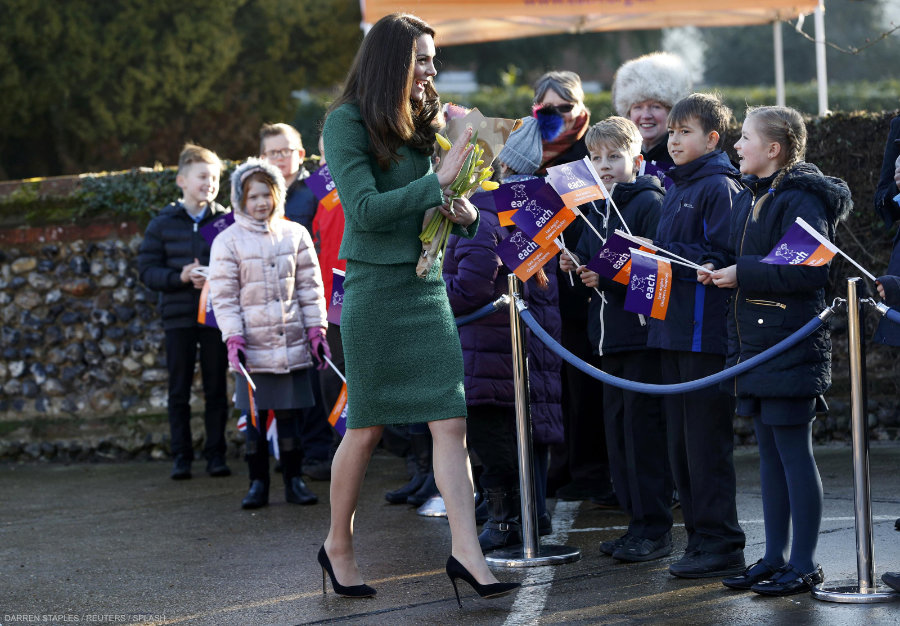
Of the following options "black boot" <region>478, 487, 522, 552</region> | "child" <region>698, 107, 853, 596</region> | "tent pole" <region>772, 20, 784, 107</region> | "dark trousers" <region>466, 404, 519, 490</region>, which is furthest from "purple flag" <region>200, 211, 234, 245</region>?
"tent pole" <region>772, 20, 784, 107</region>

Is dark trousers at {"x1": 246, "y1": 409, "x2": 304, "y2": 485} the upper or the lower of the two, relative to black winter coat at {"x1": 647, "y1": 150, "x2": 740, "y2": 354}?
lower

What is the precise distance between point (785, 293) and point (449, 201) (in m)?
1.26

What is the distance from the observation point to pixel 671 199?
4980 mm

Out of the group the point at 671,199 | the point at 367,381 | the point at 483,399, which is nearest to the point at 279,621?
the point at 367,381

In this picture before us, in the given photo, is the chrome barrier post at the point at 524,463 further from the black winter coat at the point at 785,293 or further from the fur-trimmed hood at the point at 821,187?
the fur-trimmed hood at the point at 821,187

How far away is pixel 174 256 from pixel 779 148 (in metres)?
4.82

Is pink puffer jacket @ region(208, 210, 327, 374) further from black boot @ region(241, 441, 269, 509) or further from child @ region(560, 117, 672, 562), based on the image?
child @ region(560, 117, 672, 562)

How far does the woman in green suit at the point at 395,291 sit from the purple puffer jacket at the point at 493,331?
86 centimetres

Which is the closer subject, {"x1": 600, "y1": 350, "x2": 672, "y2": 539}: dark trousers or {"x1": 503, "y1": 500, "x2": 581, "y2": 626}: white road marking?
{"x1": 503, "y1": 500, "x2": 581, "y2": 626}: white road marking

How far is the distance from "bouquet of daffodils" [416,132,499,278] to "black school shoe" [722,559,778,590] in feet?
5.33

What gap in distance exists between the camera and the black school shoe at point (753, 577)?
4.54 meters

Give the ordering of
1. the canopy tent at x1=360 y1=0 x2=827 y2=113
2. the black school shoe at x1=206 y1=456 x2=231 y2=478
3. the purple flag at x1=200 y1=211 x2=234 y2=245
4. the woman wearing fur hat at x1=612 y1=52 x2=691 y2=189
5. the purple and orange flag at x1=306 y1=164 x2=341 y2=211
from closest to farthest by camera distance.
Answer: the woman wearing fur hat at x1=612 y1=52 x2=691 y2=189
the purple and orange flag at x1=306 y1=164 x2=341 y2=211
the purple flag at x1=200 y1=211 x2=234 y2=245
the black school shoe at x1=206 y1=456 x2=231 y2=478
the canopy tent at x1=360 y1=0 x2=827 y2=113

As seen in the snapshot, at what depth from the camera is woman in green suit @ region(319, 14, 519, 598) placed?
4.45 metres

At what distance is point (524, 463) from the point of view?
5129mm
